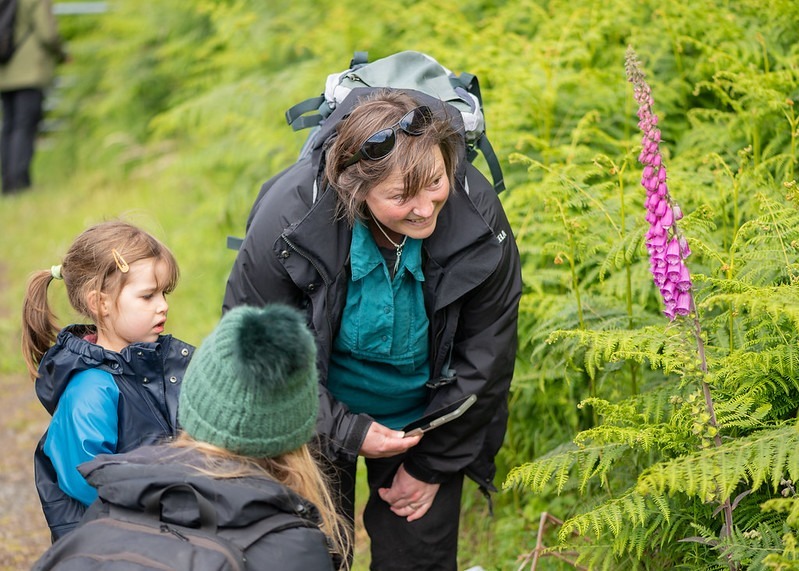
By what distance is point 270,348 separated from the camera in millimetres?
2297

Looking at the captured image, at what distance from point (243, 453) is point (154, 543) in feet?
1.03

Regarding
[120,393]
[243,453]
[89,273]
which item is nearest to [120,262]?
[89,273]

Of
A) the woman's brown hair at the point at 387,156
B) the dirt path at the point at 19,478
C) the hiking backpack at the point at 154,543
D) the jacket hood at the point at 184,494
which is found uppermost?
the woman's brown hair at the point at 387,156

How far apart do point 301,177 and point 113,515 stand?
1.34 meters

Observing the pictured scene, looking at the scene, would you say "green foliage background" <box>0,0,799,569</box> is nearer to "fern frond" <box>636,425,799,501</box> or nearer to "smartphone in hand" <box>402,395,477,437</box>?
"fern frond" <box>636,425,799,501</box>

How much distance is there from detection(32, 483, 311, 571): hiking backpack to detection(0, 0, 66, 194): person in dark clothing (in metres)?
10.1

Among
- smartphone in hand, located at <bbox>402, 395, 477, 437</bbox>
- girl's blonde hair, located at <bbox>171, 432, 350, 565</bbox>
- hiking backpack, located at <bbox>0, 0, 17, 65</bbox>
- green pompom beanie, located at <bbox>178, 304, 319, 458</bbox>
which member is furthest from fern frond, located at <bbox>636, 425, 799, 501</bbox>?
hiking backpack, located at <bbox>0, 0, 17, 65</bbox>

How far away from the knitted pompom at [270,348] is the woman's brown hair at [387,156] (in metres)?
0.82

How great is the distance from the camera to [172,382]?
3.30 meters

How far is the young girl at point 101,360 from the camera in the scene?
3.10 m

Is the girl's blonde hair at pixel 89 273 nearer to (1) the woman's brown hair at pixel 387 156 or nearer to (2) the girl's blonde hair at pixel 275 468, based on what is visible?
(1) the woman's brown hair at pixel 387 156

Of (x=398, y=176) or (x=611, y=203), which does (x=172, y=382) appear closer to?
(x=398, y=176)

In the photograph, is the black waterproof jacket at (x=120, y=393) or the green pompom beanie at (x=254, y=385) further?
the black waterproof jacket at (x=120, y=393)

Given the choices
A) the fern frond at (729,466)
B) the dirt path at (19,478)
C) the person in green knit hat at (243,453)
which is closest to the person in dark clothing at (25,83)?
the dirt path at (19,478)
